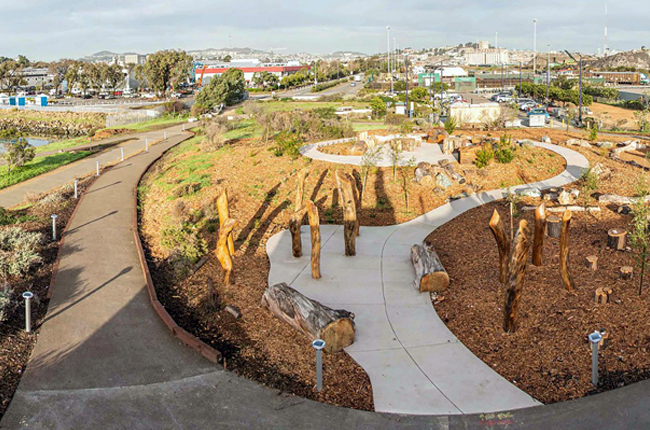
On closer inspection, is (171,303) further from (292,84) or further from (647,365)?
(292,84)

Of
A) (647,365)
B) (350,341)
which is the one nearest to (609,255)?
(647,365)

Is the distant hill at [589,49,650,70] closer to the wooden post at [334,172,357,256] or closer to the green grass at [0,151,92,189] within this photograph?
the green grass at [0,151,92,189]

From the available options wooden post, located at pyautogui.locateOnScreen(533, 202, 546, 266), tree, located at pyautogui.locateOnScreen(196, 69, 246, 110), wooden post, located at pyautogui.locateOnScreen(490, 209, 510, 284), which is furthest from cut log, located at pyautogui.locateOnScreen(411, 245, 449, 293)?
tree, located at pyautogui.locateOnScreen(196, 69, 246, 110)

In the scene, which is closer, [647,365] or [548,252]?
[647,365]

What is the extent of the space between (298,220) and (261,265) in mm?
1337

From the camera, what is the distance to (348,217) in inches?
510

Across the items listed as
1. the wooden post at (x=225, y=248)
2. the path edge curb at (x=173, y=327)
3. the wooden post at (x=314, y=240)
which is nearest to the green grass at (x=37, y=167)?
the path edge curb at (x=173, y=327)

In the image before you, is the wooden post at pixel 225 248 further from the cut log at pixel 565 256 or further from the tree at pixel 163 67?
the tree at pixel 163 67

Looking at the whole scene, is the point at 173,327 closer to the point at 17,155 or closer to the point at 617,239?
the point at 617,239

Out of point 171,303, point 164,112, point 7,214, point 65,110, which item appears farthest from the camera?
point 65,110

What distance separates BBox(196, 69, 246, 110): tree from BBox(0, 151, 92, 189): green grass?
23.2m

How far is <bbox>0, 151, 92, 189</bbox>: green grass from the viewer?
2470 centimetres

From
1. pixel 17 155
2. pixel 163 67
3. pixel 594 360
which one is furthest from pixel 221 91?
pixel 594 360

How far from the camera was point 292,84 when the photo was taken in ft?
319
